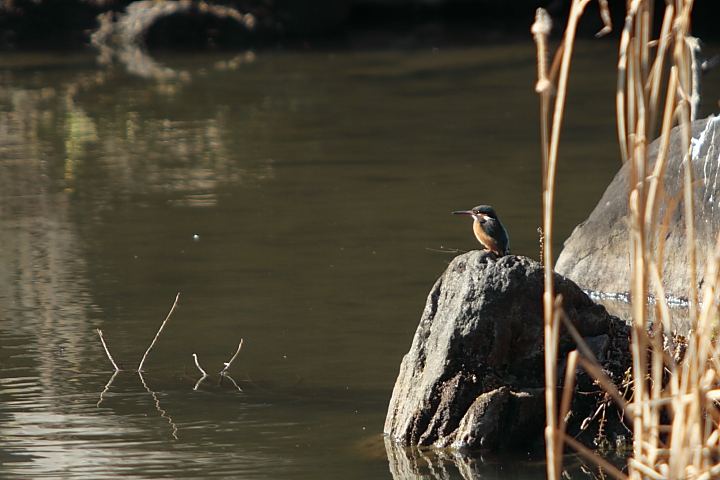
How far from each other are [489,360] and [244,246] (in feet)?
11.7

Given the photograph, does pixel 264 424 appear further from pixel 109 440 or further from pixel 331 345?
pixel 331 345

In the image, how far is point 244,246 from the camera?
7.29 metres

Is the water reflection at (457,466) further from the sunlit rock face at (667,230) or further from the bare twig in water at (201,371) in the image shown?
the sunlit rock face at (667,230)

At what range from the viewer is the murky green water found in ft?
14.0

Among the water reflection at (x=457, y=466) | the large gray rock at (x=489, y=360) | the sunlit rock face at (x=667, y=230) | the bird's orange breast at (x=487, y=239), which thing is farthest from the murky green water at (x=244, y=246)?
the bird's orange breast at (x=487, y=239)

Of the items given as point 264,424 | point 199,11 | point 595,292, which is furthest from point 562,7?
point 264,424

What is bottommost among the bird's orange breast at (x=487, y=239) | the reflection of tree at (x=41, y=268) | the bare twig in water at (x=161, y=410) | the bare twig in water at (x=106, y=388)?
the bare twig in water at (x=161, y=410)

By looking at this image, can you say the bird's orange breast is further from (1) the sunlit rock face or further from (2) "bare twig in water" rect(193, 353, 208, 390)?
(1) the sunlit rock face

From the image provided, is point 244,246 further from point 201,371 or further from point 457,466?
point 457,466

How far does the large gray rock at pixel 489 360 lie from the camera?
3.97m

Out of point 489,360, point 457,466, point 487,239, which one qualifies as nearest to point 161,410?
point 457,466

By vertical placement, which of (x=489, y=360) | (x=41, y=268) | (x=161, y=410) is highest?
(x=489, y=360)

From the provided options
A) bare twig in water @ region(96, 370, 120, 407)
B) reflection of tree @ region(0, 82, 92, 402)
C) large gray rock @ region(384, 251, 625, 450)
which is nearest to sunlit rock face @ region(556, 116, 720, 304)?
large gray rock @ region(384, 251, 625, 450)

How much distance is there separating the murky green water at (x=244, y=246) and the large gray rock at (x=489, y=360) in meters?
0.15
